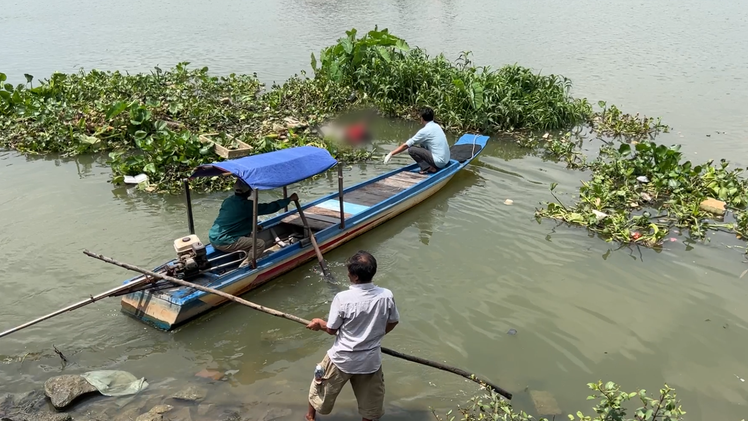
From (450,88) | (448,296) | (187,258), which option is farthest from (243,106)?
(448,296)

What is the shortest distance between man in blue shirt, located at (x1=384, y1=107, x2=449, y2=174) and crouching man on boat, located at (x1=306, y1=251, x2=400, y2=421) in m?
5.65

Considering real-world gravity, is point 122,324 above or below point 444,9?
below

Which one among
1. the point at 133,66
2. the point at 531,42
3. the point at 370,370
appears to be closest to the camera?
the point at 370,370

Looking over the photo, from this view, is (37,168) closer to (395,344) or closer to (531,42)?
(395,344)

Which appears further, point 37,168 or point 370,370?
point 37,168

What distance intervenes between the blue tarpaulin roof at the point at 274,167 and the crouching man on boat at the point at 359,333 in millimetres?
2126

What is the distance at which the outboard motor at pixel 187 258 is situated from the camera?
19.6ft

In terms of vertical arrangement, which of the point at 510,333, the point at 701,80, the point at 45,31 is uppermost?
the point at 45,31

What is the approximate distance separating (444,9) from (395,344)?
2577cm

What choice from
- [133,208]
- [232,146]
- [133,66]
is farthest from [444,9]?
[133,208]

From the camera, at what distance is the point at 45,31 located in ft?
75.9

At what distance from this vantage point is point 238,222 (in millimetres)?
6465

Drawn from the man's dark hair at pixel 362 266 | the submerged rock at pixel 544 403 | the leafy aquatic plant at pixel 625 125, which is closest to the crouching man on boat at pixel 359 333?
the man's dark hair at pixel 362 266

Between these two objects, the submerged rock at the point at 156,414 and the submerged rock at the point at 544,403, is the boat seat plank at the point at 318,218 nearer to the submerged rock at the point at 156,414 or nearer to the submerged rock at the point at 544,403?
the submerged rock at the point at 156,414
